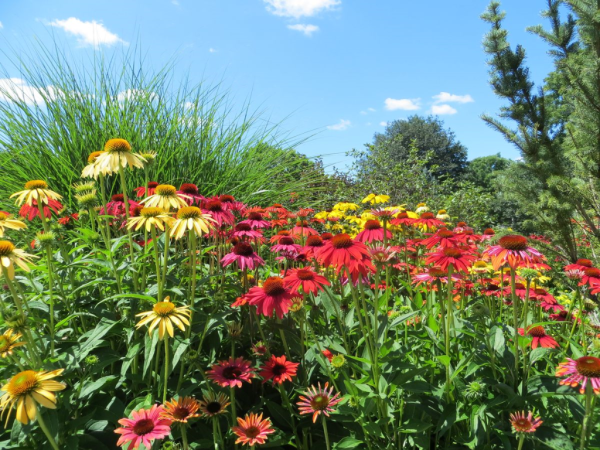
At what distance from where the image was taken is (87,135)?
4699 millimetres

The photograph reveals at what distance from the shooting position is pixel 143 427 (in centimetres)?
113

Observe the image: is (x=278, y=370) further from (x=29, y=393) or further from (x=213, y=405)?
(x=29, y=393)

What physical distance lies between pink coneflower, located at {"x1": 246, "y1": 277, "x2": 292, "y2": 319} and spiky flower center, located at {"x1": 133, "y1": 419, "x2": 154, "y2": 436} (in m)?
0.51

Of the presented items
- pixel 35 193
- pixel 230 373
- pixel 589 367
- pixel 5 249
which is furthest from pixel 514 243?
pixel 35 193

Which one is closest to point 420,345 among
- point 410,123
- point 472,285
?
point 472,285

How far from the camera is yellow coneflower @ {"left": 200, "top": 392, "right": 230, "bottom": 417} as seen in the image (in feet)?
4.28

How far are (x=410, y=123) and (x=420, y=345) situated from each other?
80.9 ft

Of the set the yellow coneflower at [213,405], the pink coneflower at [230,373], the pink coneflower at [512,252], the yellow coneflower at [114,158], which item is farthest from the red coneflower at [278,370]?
the yellow coneflower at [114,158]

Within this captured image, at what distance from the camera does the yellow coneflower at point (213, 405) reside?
130cm

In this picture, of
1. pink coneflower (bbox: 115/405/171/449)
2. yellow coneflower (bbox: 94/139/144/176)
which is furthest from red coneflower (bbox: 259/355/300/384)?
yellow coneflower (bbox: 94/139/144/176)

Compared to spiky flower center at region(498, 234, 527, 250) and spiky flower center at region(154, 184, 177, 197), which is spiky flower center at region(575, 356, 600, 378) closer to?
spiky flower center at region(498, 234, 527, 250)

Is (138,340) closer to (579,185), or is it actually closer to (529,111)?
(579,185)

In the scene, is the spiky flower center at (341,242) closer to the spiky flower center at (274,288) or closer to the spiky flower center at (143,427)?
the spiky flower center at (274,288)

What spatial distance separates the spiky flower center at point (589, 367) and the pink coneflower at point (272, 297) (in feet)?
3.15
